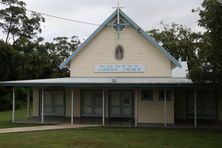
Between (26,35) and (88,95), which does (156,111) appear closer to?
(88,95)

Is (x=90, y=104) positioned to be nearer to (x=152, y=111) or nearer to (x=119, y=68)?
(x=119, y=68)

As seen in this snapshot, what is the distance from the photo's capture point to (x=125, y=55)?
28375mm

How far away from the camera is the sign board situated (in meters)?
28.2

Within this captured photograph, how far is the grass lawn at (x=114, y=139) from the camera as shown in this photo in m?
15.9

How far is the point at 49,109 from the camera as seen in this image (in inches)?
1136

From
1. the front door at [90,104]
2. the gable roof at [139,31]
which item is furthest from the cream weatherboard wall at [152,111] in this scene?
the front door at [90,104]

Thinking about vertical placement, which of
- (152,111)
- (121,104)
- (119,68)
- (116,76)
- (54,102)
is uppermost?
(119,68)

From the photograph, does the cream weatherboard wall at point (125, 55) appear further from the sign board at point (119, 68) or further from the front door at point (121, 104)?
the front door at point (121, 104)

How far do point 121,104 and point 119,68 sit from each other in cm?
259

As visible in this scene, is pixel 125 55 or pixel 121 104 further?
pixel 125 55

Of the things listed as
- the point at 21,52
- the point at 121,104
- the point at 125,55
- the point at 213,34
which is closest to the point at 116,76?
the point at 125,55

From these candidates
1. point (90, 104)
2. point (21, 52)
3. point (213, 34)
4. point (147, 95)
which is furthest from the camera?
point (21, 52)

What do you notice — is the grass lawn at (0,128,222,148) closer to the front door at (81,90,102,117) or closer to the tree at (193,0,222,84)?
the tree at (193,0,222,84)

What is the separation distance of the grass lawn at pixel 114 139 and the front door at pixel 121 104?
685 centimetres
